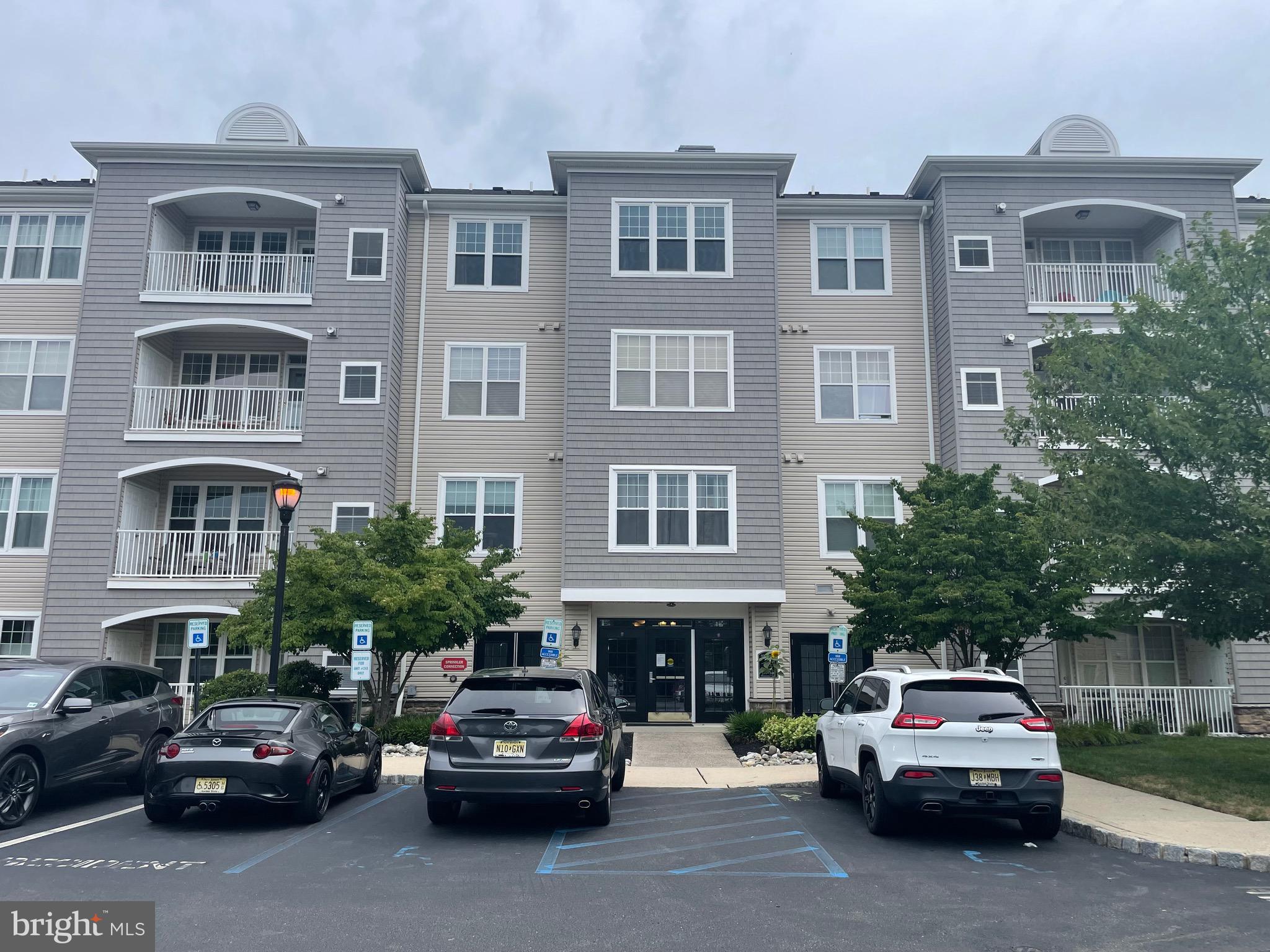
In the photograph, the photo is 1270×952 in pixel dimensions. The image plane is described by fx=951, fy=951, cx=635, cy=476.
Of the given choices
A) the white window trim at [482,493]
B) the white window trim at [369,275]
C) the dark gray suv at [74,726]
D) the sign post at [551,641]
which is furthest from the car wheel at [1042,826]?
the white window trim at [369,275]

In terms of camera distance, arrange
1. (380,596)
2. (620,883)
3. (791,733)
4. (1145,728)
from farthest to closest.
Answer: (1145,728)
(791,733)
(380,596)
(620,883)

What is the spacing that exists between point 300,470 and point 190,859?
44.1 feet

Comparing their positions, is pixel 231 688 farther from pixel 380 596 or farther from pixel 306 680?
pixel 380 596

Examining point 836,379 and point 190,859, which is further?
point 836,379

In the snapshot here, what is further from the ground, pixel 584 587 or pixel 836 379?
pixel 836 379

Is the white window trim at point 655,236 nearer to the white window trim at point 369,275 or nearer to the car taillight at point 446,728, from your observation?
the white window trim at point 369,275

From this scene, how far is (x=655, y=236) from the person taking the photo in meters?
22.4

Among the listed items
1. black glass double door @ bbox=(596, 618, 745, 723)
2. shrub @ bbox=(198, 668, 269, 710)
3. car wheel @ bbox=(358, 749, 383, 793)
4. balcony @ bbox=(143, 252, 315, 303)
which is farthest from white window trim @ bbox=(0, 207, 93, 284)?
car wheel @ bbox=(358, 749, 383, 793)

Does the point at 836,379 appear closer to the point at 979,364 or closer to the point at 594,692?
the point at 979,364

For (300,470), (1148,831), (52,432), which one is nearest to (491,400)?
(300,470)

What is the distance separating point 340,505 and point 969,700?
49.5 ft

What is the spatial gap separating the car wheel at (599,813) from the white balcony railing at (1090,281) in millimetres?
17342

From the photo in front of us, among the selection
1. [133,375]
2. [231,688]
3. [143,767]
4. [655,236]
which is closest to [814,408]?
[655,236]

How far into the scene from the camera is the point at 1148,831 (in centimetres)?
973
